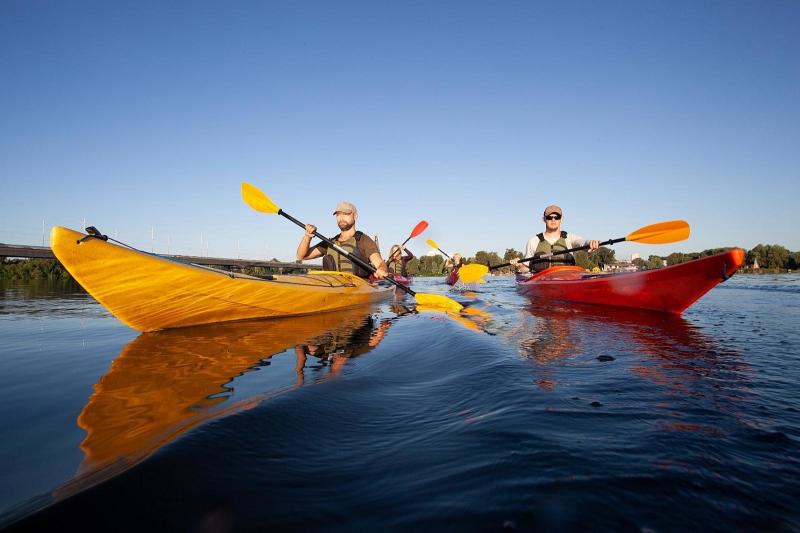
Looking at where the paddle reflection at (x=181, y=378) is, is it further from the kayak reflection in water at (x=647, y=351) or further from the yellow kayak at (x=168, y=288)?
the kayak reflection in water at (x=647, y=351)

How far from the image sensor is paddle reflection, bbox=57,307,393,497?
58.7 inches

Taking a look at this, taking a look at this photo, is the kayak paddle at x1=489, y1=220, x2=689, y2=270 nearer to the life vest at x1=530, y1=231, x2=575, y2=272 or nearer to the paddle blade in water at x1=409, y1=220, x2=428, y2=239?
the life vest at x1=530, y1=231, x2=575, y2=272

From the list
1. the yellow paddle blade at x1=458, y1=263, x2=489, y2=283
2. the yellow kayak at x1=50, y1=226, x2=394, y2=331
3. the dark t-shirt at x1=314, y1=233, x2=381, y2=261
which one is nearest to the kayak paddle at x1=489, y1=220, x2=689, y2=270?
the yellow paddle blade at x1=458, y1=263, x2=489, y2=283

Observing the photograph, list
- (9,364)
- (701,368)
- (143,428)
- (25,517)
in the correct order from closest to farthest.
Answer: (25,517), (143,428), (701,368), (9,364)

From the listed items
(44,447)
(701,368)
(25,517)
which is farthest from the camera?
(701,368)

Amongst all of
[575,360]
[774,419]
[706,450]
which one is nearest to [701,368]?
[575,360]

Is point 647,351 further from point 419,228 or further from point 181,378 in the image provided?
point 419,228

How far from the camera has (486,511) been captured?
0.96m

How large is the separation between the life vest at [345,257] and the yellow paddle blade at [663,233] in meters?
5.54

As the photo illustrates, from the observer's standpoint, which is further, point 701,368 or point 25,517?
point 701,368

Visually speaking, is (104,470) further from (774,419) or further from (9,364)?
(9,364)

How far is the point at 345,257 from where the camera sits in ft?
27.9

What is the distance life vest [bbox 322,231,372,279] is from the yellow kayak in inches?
76.2

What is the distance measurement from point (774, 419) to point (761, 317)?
5.59 metres
